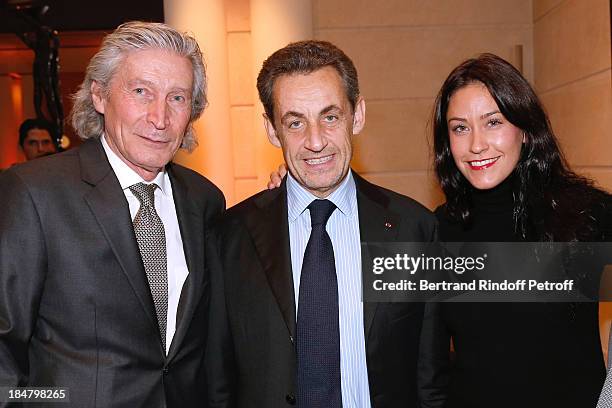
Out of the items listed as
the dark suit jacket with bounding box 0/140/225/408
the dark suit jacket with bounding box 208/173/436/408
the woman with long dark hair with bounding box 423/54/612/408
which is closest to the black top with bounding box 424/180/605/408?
the woman with long dark hair with bounding box 423/54/612/408

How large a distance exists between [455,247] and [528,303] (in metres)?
0.31

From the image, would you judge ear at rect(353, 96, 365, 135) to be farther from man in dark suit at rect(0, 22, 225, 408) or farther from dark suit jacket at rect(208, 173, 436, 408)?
man in dark suit at rect(0, 22, 225, 408)

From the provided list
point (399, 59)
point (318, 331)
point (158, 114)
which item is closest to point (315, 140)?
point (158, 114)

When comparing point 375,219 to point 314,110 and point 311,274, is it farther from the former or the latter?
point 314,110

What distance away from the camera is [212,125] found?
4.07 metres

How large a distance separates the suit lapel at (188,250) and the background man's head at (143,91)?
15cm

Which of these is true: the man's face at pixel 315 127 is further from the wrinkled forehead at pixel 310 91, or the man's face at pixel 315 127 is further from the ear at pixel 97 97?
the ear at pixel 97 97

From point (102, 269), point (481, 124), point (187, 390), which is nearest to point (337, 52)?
point (481, 124)

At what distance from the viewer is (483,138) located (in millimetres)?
2096

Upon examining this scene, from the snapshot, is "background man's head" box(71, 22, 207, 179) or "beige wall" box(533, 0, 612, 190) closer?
"background man's head" box(71, 22, 207, 179)

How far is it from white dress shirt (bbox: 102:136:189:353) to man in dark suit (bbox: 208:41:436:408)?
0.17 m

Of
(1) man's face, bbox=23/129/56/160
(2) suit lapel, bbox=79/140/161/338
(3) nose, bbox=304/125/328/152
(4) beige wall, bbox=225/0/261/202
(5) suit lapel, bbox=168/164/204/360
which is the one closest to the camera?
(2) suit lapel, bbox=79/140/161/338

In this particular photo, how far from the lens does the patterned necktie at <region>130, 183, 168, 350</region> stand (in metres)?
1.79

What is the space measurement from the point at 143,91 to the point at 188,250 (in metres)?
0.49
